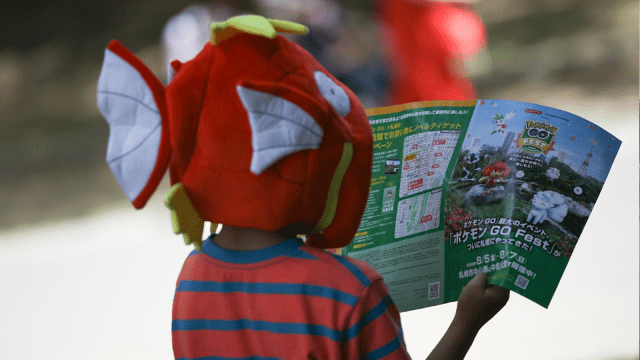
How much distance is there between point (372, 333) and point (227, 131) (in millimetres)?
250

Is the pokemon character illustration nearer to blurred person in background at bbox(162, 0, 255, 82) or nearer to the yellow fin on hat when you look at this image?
the yellow fin on hat

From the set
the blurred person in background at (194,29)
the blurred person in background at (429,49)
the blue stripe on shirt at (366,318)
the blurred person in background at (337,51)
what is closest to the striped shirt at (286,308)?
→ the blue stripe on shirt at (366,318)

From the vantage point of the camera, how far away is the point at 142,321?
1.97 m

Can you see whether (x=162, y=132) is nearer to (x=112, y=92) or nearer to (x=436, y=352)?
(x=112, y=92)

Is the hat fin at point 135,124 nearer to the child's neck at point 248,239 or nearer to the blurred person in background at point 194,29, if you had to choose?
the child's neck at point 248,239

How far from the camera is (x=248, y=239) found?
0.72m

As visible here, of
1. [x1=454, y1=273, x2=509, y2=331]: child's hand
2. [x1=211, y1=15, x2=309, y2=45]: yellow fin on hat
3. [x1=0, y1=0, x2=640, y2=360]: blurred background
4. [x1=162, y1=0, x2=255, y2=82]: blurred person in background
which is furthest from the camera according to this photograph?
[x1=162, y1=0, x2=255, y2=82]: blurred person in background

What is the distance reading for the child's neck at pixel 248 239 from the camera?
2.34ft

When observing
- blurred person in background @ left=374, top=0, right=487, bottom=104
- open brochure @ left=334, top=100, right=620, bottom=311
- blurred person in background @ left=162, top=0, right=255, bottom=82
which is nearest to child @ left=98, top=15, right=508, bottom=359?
open brochure @ left=334, top=100, right=620, bottom=311

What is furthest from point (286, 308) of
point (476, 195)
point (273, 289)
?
point (476, 195)

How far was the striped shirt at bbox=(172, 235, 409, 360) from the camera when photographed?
0.66 meters

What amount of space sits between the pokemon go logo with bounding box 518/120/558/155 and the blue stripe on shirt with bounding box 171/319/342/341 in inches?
12.2

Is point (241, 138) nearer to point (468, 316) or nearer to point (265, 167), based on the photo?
point (265, 167)

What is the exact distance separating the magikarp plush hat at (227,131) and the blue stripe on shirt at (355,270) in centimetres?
6
